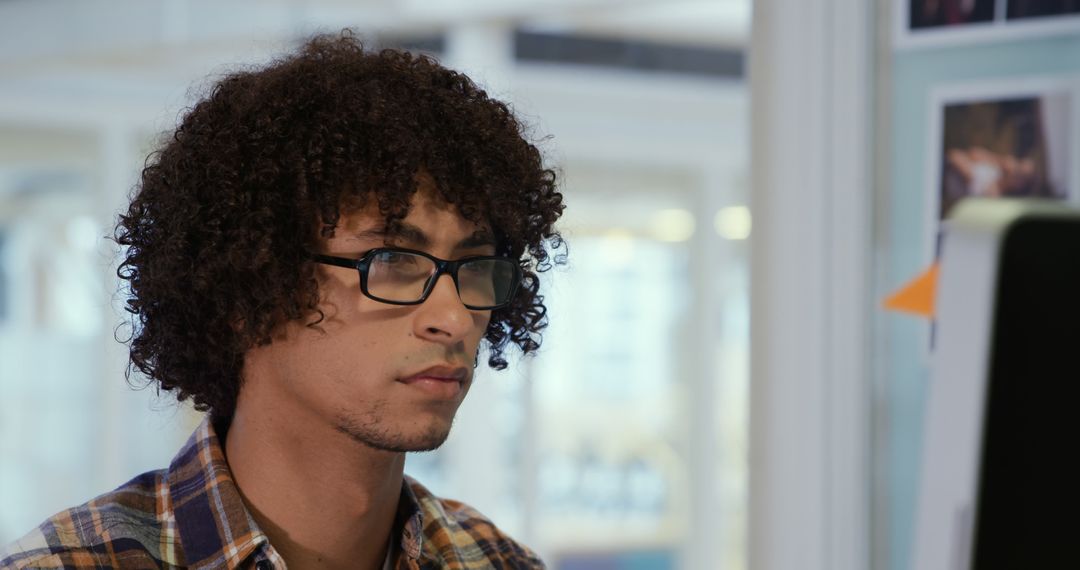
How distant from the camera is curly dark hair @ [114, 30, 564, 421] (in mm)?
1376

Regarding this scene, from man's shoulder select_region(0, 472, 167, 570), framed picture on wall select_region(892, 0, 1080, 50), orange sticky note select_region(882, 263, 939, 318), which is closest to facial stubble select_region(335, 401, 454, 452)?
man's shoulder select_region(0, 472, 167, 570)

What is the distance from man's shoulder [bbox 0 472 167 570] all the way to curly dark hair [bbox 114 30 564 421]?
8.0 inches

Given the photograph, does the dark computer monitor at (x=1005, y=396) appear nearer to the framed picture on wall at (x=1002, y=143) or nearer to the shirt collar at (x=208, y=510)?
the shirt collar at (x=208, y=510)

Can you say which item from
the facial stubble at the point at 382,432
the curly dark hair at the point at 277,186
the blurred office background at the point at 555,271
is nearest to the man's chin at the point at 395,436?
the facial stubble at the point at 382,432

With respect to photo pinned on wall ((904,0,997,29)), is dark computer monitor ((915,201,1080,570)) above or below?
below

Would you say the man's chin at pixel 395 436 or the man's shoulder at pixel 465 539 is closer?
the man's chin at pixel 395 436

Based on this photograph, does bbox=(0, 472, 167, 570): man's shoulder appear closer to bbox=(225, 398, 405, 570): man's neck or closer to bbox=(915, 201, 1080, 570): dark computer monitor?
bbox=(225, 398, 405, 570): man's neck

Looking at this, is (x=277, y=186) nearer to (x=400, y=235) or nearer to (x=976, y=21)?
(x=400, y=235)

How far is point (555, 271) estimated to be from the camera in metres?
5.87

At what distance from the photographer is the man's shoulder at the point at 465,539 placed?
1516 millimetres

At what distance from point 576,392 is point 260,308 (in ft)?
15.9

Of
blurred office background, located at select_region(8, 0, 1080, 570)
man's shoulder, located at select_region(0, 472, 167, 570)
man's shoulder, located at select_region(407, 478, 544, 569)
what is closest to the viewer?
man's shoulder, located at select_region(0, 472, 167, 570)

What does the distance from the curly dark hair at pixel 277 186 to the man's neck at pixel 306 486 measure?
114 millimetres

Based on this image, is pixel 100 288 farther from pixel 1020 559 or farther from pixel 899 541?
pixel 1020 559
